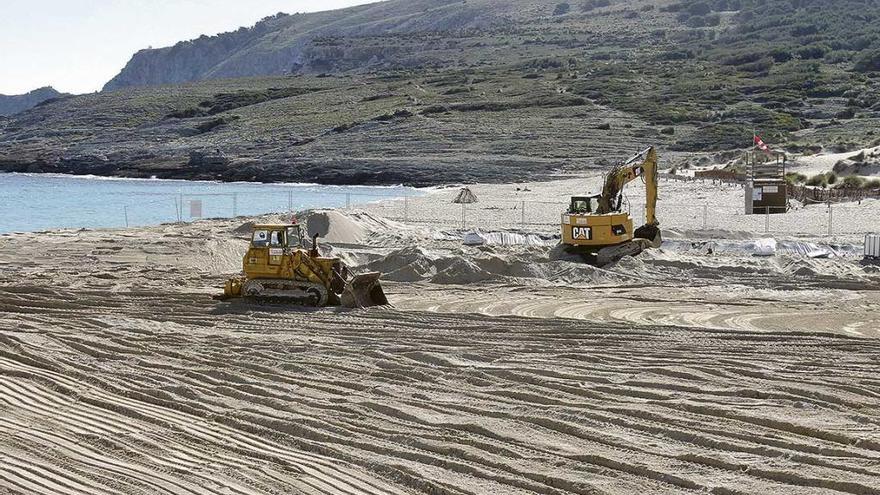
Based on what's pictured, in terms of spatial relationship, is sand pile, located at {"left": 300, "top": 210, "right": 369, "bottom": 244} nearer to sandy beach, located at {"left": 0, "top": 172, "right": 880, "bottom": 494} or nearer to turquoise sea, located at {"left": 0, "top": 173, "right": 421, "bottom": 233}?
sandy beach, located at {"left": 0, "top": 172, "right": 880, "bottom": 494}

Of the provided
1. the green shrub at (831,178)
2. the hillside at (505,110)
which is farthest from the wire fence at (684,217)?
the hillside at (505,110)

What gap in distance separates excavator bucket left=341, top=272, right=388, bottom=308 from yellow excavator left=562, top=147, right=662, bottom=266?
21.9 ft

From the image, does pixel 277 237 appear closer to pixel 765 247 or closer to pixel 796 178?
pixel 765 247

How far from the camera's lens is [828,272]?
70.0 ft

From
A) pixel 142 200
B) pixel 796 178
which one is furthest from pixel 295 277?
pixel 142 200

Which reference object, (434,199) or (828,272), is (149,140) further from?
(828,272)

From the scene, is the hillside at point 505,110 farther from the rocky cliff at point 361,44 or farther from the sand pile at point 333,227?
the sand pile at point 333,227

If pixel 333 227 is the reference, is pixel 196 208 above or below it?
above

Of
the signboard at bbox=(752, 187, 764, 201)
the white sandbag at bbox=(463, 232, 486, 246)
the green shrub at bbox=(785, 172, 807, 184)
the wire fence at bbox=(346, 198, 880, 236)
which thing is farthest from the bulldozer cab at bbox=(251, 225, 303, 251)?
the green shrub at bbox=(785, 172, 807, 184)

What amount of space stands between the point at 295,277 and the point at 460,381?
6.07 metres

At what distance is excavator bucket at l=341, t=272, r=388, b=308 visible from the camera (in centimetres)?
1725

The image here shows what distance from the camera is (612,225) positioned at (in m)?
23.0

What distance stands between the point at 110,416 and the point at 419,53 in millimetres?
132188

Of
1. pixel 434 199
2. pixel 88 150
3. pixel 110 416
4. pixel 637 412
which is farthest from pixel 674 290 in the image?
pixel 88 150
